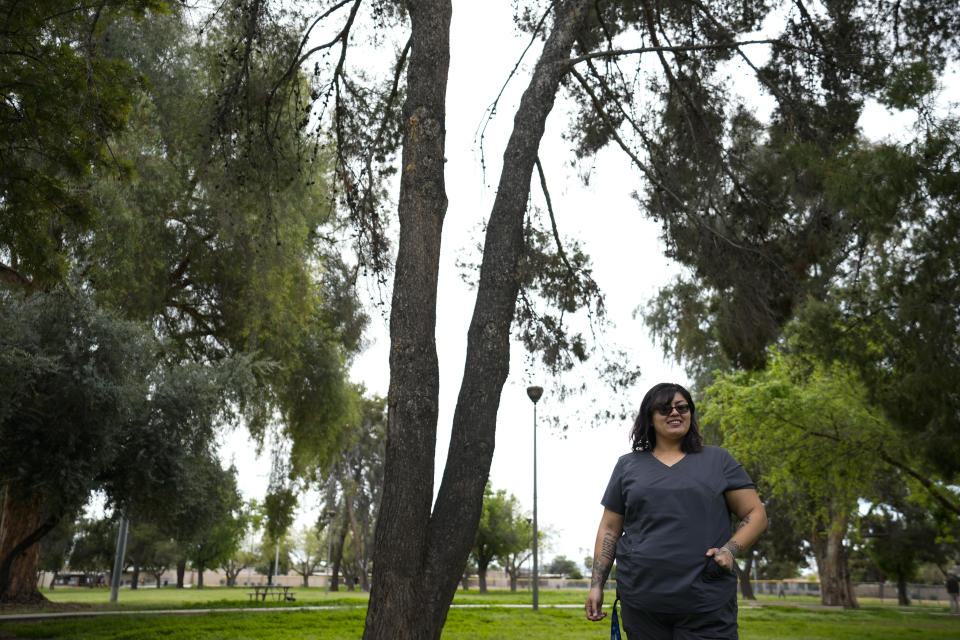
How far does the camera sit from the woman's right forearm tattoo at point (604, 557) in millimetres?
3266

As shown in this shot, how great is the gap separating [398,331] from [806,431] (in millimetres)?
12916

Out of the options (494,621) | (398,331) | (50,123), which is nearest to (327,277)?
(494,621)

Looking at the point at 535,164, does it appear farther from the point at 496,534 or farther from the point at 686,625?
the point at 496,534

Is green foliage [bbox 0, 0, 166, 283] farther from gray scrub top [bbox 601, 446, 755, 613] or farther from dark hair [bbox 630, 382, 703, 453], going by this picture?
gray scrub top [bbox 601, 446, 755, 613]

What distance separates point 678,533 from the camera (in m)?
2.93

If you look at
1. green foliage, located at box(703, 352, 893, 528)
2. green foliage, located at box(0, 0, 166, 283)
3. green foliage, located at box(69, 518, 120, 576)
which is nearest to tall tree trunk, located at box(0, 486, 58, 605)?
green foliage, located at box(0, 0, 166, 283)

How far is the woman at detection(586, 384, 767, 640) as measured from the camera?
286 cm

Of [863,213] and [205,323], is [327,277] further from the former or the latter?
[863,213]

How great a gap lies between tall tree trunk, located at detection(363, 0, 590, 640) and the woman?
1191 mm

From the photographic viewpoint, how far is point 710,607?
9.29ft

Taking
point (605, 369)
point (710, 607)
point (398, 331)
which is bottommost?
point (710, 607)

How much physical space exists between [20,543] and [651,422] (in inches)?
506

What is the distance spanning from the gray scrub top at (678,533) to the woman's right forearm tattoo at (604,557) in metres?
0.11

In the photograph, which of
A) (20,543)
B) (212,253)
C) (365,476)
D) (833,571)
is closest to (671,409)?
(20,543)
